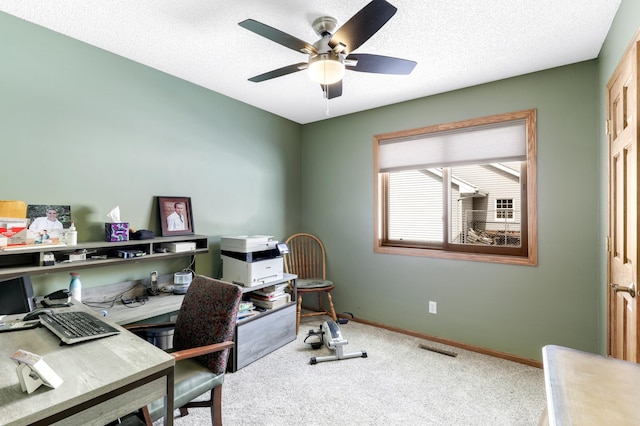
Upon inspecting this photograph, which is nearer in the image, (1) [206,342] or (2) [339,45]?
(1) [206,342]

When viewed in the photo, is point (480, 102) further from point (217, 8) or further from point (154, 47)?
point (154, 47)

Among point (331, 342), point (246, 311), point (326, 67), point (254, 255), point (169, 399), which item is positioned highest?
point (326, 67)

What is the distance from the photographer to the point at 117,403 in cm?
99

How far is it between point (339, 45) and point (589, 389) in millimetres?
1812

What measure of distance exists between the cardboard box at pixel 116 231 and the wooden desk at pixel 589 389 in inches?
96.7

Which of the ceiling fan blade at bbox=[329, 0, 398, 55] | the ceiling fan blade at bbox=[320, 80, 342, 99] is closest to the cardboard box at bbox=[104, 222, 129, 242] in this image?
the ceiling fan blade at bbox=[320, 80, 342, 99]

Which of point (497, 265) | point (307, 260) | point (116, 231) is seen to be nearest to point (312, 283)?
point (307, 260)

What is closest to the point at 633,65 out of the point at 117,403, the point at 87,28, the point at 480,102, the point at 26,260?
the point at 480,102

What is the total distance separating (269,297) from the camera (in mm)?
2834

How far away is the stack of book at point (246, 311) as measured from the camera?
8.45ft

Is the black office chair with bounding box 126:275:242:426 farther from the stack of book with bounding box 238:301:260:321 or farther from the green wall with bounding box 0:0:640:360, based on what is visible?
the green wall with bounding box 0:0:640:360

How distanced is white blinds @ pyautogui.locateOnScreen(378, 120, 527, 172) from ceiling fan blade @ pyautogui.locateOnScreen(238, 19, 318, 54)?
1801mm

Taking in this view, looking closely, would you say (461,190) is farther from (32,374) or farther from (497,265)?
(32,374)

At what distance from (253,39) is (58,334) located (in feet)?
6.52
